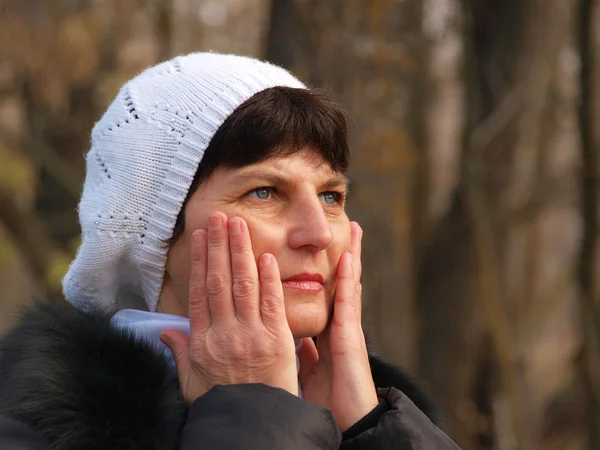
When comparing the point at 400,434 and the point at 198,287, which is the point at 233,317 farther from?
the point at 400,434

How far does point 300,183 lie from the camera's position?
8.29 feet

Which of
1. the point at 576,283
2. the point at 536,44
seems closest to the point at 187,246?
the point at 576,283

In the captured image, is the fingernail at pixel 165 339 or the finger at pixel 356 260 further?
the finger at pixel 356 260

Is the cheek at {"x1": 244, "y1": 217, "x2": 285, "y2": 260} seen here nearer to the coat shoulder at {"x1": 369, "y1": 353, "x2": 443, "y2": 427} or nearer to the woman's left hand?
the woman's left hand

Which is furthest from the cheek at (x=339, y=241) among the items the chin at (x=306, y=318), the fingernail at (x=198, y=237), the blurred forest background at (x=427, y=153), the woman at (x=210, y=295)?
the blurred forest background at (x=427, y=153)

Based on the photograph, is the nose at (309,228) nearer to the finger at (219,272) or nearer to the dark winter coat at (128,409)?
the finger at (219,272)

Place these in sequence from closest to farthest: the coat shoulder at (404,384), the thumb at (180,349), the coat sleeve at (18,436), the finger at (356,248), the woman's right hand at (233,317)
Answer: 1. the coat sleeve at (18,436)
2. the woman's right hand at (233,317)
3. the thumb at (180,349)
4. the finger at (356,248)
5. the coat shoulder at (404,384)

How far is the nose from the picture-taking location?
246cm

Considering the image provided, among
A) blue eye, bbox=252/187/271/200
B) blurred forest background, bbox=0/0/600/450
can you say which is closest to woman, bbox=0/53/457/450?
blue eye, bbox=252/187/271/200

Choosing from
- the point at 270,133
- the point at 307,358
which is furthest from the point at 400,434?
the point at 270,133

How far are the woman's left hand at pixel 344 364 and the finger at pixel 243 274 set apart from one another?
1.09 feet

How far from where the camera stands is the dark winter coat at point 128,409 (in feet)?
7.11

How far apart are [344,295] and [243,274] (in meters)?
0.37

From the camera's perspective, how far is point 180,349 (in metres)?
2.50
